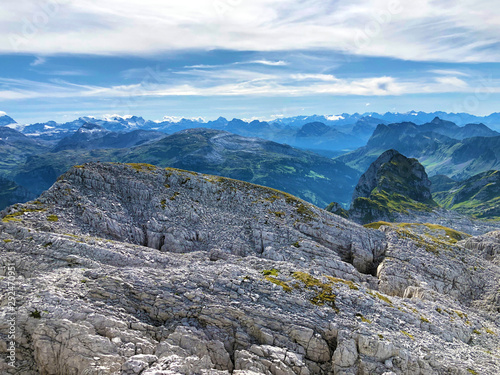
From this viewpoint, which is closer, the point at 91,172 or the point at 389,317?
the point at 389,317

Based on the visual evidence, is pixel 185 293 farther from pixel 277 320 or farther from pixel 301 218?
pixel 301 218

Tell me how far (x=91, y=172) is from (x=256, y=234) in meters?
40.0

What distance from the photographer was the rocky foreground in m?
28.6

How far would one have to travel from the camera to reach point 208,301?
34.6 metres

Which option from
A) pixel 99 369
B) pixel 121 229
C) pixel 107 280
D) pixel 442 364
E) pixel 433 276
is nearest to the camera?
pixel 99 369

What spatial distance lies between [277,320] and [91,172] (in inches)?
2130

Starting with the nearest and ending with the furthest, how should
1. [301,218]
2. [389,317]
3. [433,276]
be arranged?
[389,317], [433,276], [301,218]

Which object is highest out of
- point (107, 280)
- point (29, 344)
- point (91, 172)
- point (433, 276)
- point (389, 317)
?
point (91, 172)

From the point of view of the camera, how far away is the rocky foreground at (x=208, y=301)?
28.6m

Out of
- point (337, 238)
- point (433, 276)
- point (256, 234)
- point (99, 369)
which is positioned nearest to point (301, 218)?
point (337, 238)

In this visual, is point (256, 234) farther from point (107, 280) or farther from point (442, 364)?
point (442, 364)

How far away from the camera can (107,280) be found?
113 ft

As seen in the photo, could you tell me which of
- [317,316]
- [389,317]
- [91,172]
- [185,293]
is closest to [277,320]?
[317,316]

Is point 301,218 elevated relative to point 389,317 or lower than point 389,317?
elevated
